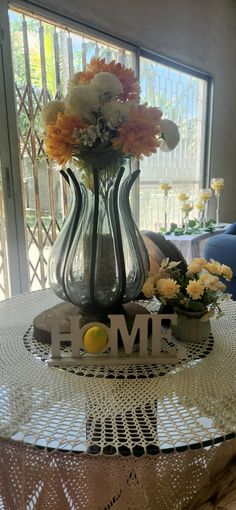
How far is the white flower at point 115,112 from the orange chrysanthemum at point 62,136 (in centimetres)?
5

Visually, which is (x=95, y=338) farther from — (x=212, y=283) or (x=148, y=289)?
(x=212, y=283)

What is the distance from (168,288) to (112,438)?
0.34 m

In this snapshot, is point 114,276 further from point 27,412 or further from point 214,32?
point 214,32

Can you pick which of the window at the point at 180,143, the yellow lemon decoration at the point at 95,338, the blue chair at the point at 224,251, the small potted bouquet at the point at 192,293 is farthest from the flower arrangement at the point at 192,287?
the window at the point at 180,143

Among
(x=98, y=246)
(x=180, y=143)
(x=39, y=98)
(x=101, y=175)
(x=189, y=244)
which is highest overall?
(x=39, y=98)

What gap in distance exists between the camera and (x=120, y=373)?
0.72 meters

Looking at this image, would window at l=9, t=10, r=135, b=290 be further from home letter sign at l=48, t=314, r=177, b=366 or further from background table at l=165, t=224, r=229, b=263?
home letter sign at l=48, t=314, r=177, b=366

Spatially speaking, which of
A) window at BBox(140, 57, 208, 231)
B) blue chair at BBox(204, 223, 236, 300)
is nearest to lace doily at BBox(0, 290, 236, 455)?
blue chair at BBox(204, 223, 236, 300)

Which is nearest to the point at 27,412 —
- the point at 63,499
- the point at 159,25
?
the point at 63,499

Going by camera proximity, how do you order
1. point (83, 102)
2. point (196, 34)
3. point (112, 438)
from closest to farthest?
1. point (112, 438)
2. point (83, 102)
3. point (196, 34)

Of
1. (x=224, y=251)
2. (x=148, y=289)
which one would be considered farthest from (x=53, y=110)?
(x=224, y=251)

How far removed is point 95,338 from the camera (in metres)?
0.74

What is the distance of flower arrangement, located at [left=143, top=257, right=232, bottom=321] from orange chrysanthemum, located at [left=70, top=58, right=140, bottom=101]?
1.27ft

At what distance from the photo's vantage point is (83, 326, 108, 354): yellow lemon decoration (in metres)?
0.74
